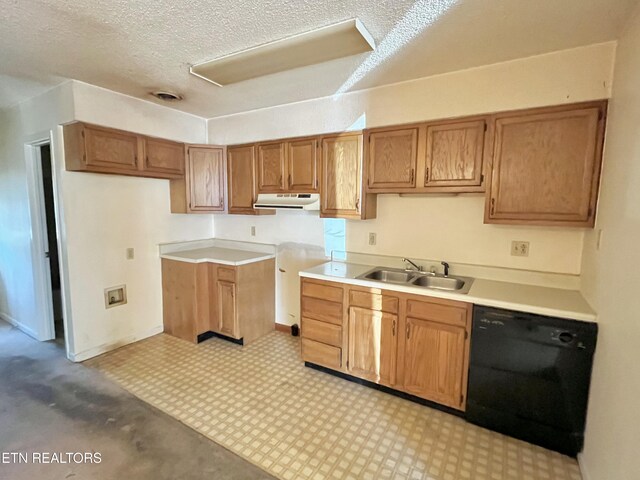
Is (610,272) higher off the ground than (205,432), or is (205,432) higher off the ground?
(610,272)

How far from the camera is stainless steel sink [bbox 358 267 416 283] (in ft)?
8.94

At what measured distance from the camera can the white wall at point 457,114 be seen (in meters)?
2.08

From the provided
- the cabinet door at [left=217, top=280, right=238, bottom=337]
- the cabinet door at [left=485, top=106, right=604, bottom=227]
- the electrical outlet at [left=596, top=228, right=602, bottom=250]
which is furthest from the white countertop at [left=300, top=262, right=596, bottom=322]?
the cabinet door at [left=217, top=280, right=238, bottom=337]

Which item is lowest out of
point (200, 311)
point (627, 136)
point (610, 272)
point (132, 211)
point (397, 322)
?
point (200, 311)

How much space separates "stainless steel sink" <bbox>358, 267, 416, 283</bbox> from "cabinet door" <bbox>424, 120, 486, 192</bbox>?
0.80m

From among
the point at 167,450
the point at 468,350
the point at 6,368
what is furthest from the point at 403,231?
the point at 6,368

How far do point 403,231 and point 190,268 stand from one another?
2.21 m

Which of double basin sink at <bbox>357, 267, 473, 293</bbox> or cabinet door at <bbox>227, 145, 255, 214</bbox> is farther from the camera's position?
cabinet door at <bbox>227, 145, 255, 214</bbox>

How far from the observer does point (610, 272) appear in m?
1.60

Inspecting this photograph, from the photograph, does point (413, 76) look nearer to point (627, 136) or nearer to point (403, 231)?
point (403, 231)

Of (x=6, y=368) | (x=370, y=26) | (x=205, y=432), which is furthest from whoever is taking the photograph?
(x=6, y=368)

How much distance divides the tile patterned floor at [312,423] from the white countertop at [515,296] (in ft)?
2.90

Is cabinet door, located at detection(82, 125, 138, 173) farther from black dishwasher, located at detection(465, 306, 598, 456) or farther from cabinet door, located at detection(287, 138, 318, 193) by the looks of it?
black dishwasher, located at detection(465, 306, 598, 456)

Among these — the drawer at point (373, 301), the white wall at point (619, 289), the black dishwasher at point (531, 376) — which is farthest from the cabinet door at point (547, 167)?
the drawer at point (373, 301)
